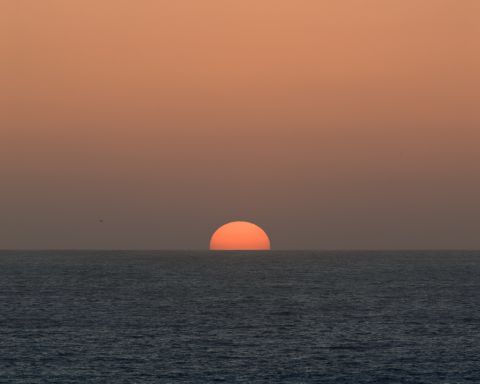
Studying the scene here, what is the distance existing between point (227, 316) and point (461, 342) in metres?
39.2

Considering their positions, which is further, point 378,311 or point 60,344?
point 378,311

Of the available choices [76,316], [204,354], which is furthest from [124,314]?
[204,354]

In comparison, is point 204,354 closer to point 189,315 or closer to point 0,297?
point 189,315

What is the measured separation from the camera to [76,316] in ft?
431

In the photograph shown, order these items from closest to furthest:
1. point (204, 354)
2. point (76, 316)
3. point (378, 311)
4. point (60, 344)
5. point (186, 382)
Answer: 1. point (186, 382)
2. point (204, 354)
3. point (60, 344)
4. point (76, 316)
5. point (378, 311)

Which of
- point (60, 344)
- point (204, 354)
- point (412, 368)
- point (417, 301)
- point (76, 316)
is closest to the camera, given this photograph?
point (412, 368)

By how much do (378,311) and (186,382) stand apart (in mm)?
66666

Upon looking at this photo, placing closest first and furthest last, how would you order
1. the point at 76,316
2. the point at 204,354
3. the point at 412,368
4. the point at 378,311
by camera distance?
the point at 412,368, the point at 204,354, the point at 76,316, the point at 378,311

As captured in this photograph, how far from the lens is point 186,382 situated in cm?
8012

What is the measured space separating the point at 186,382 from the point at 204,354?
1441cm

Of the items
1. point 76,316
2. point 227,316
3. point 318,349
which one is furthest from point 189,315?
point 318,349

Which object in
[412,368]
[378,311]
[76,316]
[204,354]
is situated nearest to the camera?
[412,368]

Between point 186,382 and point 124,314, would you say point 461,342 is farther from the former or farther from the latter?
point 124,314

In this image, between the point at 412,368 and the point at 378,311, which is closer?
the point at 412,368
